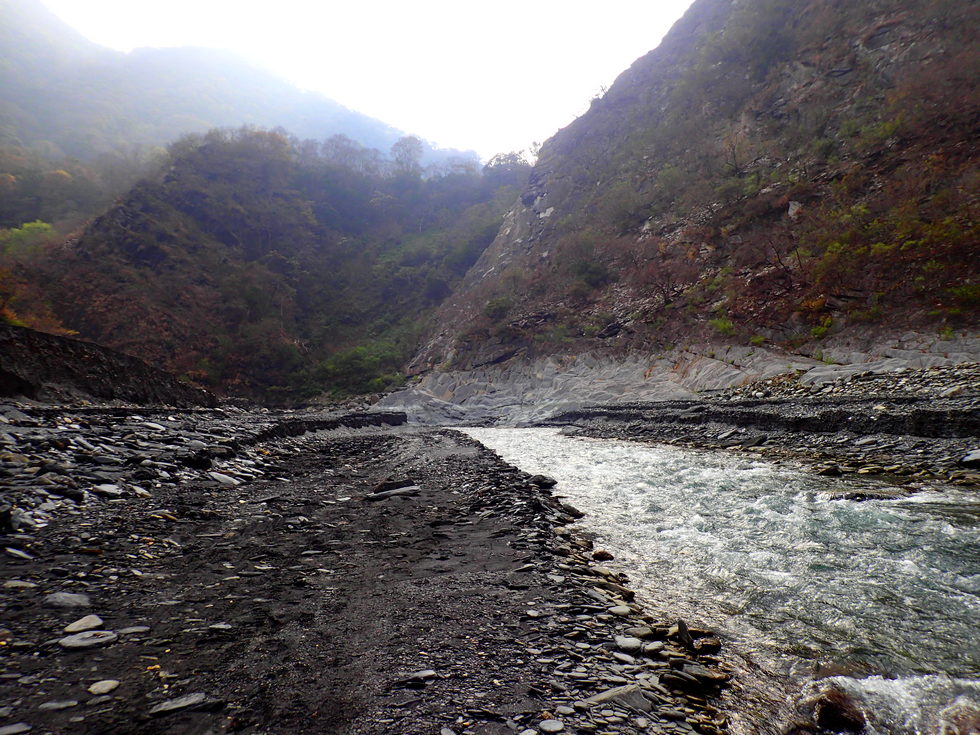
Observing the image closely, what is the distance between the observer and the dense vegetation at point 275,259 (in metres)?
46.6

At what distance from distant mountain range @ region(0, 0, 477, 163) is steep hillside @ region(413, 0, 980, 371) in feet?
269

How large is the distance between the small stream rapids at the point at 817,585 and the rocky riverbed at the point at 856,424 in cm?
120

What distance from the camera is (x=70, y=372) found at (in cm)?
1343

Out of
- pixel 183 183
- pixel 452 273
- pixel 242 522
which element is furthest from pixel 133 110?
pixel 242 522

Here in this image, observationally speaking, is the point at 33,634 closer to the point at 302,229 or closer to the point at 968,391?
the point at 968,391

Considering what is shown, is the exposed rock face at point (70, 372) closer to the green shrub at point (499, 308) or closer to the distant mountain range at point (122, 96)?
the green shrub at point (499, 308)

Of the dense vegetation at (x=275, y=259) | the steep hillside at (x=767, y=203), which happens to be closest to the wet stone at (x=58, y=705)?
the steep hillside at (x=767, y=203)

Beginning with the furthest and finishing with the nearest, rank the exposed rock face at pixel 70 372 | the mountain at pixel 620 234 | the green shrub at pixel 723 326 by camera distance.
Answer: the green shrub at pixel 723 326 → the mountain at pixel 620 234 → the exposed rock face at pixel 70 372

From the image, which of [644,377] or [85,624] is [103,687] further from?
[644,377]

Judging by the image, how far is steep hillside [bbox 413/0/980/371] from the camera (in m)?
18.9

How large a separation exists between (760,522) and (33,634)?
7643 millimetres

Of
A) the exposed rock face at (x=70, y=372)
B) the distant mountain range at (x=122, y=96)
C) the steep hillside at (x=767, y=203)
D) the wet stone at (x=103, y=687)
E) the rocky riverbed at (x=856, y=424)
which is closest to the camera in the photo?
the wet stone at (x=103, y=687)

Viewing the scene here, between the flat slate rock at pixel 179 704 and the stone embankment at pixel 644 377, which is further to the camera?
the stone embankment at pixel 644 377

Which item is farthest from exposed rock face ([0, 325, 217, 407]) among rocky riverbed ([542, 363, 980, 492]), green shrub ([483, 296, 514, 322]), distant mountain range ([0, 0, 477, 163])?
distant mountain range ([0, 0, 477, 163])
